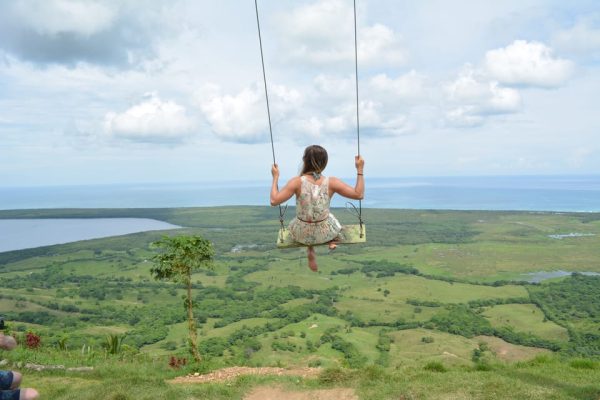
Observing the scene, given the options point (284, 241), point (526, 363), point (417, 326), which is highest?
point (284, 241)

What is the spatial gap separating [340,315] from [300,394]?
2801 inches

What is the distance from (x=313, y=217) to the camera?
21.7ft

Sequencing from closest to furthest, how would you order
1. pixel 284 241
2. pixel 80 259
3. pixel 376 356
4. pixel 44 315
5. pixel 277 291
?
pixel 284 241, pixel 376 356, pixel 44 315, pixel 277 291, pixel 80 259

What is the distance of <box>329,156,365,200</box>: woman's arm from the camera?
6332mm

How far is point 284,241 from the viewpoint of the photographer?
6945mm

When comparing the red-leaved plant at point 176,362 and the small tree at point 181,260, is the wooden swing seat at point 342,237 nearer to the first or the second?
the red-leaved plant at point 176,362

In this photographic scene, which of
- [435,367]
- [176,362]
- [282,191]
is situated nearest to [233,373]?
[176,362]

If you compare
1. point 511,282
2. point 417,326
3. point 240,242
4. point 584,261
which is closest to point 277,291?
point 417,326

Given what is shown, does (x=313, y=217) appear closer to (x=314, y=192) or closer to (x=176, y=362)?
(x=314, y=192)

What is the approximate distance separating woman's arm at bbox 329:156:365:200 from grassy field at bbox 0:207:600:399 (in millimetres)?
4455

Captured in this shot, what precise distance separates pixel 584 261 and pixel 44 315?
12087 cm

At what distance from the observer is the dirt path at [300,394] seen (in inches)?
352

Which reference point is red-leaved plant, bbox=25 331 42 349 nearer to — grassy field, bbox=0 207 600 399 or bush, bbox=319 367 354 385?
grassy field, bbox=0 207 600 399

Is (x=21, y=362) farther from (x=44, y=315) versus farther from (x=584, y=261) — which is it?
(x=584, y=261)
